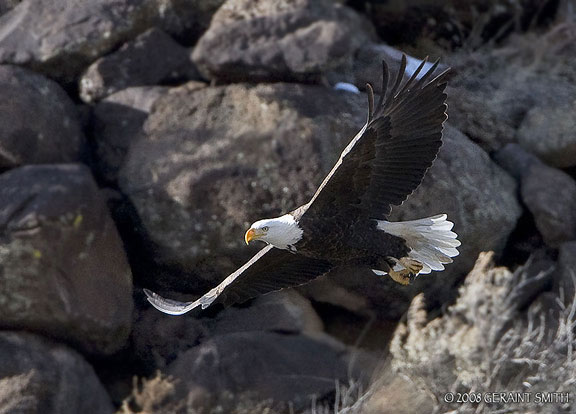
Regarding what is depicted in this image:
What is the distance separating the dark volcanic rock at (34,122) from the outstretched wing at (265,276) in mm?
1733

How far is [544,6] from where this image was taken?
909cm

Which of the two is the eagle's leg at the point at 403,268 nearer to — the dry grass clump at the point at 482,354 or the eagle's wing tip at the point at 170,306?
the dry grass clump at the point at 482,354

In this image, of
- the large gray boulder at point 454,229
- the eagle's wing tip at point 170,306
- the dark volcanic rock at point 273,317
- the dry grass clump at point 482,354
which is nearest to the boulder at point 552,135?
the large gray boulder at point 454,229

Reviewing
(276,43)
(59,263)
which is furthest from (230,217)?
(276,43)

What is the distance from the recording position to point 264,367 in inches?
242

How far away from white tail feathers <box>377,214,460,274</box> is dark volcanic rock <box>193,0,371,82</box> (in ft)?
6.58

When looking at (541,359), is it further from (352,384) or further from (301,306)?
(301,306)

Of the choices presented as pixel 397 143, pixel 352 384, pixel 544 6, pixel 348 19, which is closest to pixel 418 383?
pixel 352 384

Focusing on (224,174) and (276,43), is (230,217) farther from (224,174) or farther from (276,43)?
(276,43)

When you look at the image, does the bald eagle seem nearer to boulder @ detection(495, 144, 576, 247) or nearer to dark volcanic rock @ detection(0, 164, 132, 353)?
dark volcanic rock @ detection(0, 164, 132, 353)

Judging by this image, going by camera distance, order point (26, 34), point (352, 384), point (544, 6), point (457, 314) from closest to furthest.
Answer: point (352, 384) < point (457, 314) < point (26, 34) < point (544, 6)

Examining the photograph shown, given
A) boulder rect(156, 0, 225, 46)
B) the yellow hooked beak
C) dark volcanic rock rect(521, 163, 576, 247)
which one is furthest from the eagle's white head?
boulder rect(156, 0, 225, 46)

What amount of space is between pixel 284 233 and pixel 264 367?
5.13 feet

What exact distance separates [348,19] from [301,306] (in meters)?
2.43
